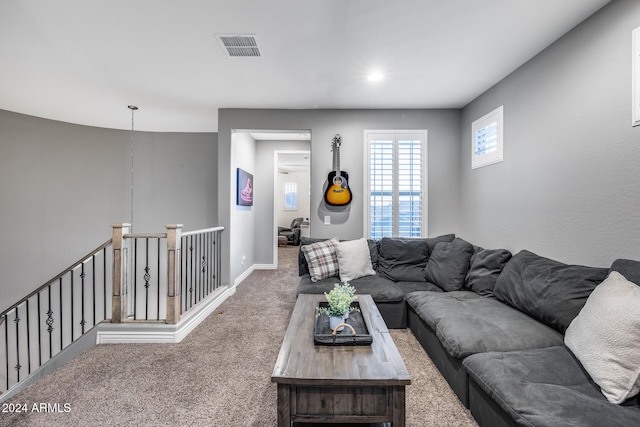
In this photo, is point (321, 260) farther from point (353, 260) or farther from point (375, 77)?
point (375, 77)

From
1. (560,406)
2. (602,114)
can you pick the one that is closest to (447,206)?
(602,114)

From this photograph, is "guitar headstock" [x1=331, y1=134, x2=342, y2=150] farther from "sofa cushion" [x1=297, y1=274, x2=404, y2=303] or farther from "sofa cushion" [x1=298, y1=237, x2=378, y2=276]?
"sofa cushion" [x1=297, y1=274, x2=404, y2=303]

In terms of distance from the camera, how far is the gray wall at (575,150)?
1889 millimetres

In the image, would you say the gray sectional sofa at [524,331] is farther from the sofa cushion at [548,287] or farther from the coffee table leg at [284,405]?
the coffee table leg at [284,405]

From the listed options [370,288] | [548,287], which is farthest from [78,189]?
[548,287]

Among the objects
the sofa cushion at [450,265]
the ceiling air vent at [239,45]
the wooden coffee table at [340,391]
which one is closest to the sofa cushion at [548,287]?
the sofa cushion at [450,265]

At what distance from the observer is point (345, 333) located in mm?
1779

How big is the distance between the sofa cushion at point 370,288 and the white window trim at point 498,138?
179cm

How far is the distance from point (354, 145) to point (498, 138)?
1.72 meters

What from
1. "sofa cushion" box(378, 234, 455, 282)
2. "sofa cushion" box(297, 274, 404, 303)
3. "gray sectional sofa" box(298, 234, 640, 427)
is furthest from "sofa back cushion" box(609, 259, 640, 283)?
"sofa cushion" box(378, 234, 455, 282)

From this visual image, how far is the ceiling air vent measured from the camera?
2396 mm

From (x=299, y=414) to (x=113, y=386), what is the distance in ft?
5.02

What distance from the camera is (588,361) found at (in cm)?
142

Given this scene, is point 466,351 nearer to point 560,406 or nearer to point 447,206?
point 560,406
